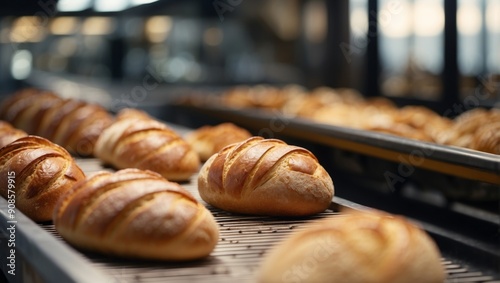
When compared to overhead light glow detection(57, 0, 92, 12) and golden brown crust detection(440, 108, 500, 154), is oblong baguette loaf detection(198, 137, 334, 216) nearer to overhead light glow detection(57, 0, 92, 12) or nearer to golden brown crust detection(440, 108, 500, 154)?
golden brown crust detection(440, 108, 500, 154)

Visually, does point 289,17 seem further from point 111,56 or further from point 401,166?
point 401,166

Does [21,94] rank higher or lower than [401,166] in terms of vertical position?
higher

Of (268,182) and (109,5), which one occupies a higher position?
(109,5)

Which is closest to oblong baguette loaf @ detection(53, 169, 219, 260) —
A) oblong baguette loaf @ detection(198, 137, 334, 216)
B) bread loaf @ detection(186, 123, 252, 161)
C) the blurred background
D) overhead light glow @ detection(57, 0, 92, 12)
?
oblong baguette loaf @ detection(198, 137, 334, 216)

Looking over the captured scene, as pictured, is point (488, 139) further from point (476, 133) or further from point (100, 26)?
point (100, 26)

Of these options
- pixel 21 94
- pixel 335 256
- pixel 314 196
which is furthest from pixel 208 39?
pixel 335 256

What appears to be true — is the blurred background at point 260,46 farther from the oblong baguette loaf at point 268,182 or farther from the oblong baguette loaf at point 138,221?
the oblong baguette loaf at point 138,221

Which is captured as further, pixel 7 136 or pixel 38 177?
pixel 7 136

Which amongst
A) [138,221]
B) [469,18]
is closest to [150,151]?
[138,221]
